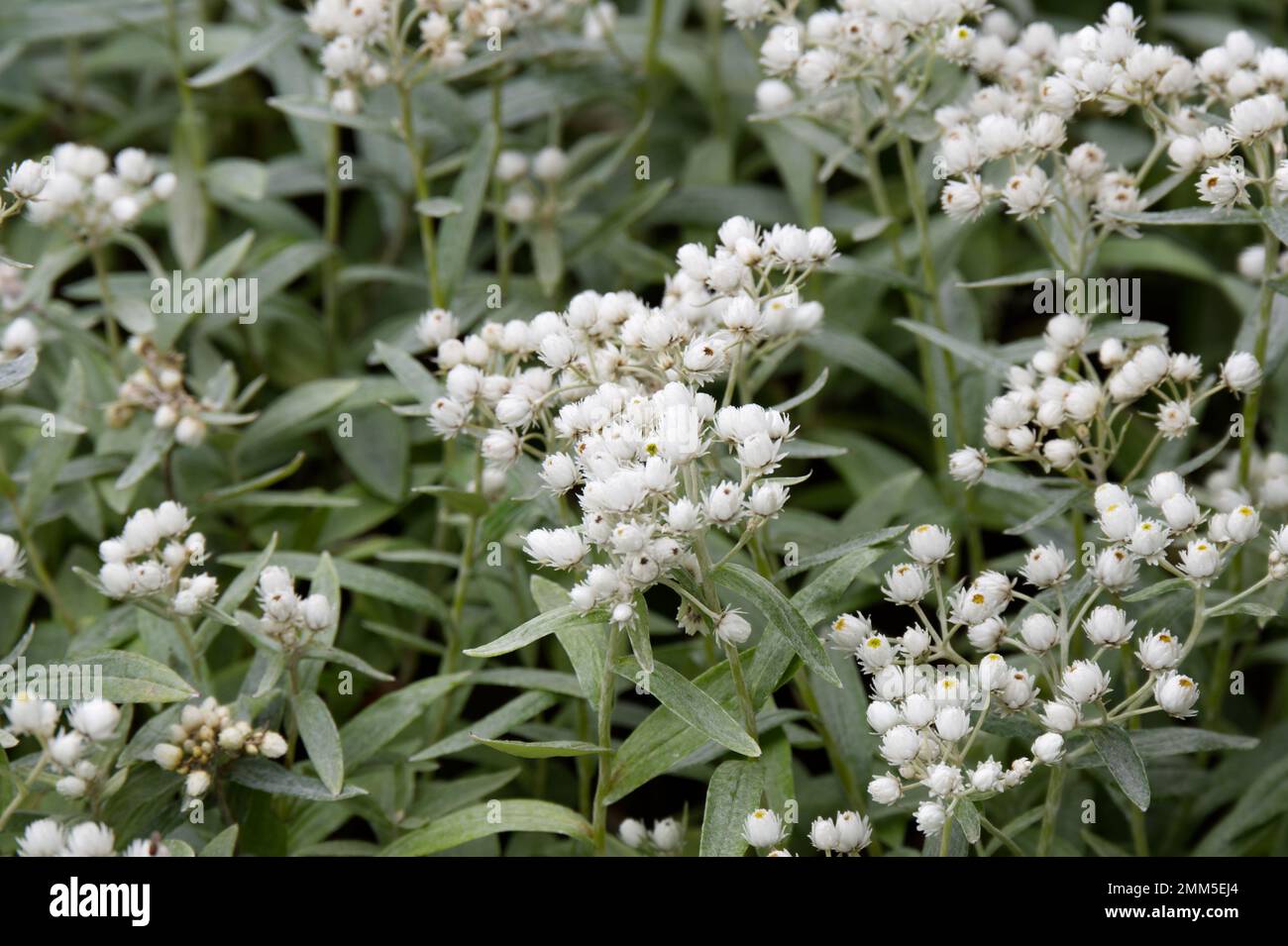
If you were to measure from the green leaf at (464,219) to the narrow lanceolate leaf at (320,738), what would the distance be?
2.86 ft

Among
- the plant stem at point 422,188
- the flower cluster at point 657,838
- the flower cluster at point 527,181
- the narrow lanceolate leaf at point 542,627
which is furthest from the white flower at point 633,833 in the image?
the flower cluster at point 527,181

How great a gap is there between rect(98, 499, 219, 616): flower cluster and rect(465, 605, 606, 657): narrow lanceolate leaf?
46 cm

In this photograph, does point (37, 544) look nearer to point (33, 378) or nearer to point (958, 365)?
point (33, 378)

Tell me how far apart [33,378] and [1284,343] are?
7.95ft

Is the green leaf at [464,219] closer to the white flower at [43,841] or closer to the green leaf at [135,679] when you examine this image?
the green leaf at [135,679]

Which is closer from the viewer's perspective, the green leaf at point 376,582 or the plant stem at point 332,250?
the green leaf at point 376,582

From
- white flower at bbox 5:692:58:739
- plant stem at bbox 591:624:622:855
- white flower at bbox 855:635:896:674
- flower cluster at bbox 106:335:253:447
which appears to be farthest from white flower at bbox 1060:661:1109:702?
flower cluster at bbox 106:335:253:447

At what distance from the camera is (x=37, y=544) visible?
8.67 ft

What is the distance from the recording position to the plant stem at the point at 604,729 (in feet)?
5.92

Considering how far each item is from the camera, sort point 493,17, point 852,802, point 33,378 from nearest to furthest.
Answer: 1. point 852,802
2. point 493,17
3. point 33,378

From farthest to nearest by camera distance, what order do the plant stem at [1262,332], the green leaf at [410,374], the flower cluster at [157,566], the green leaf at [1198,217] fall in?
the green leaf at [410,374] < the plant stem at [1262,332] < the green leaf at [1198,217] < the flower cluster at [157,566]

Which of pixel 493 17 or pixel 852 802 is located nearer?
pixel 852 802
